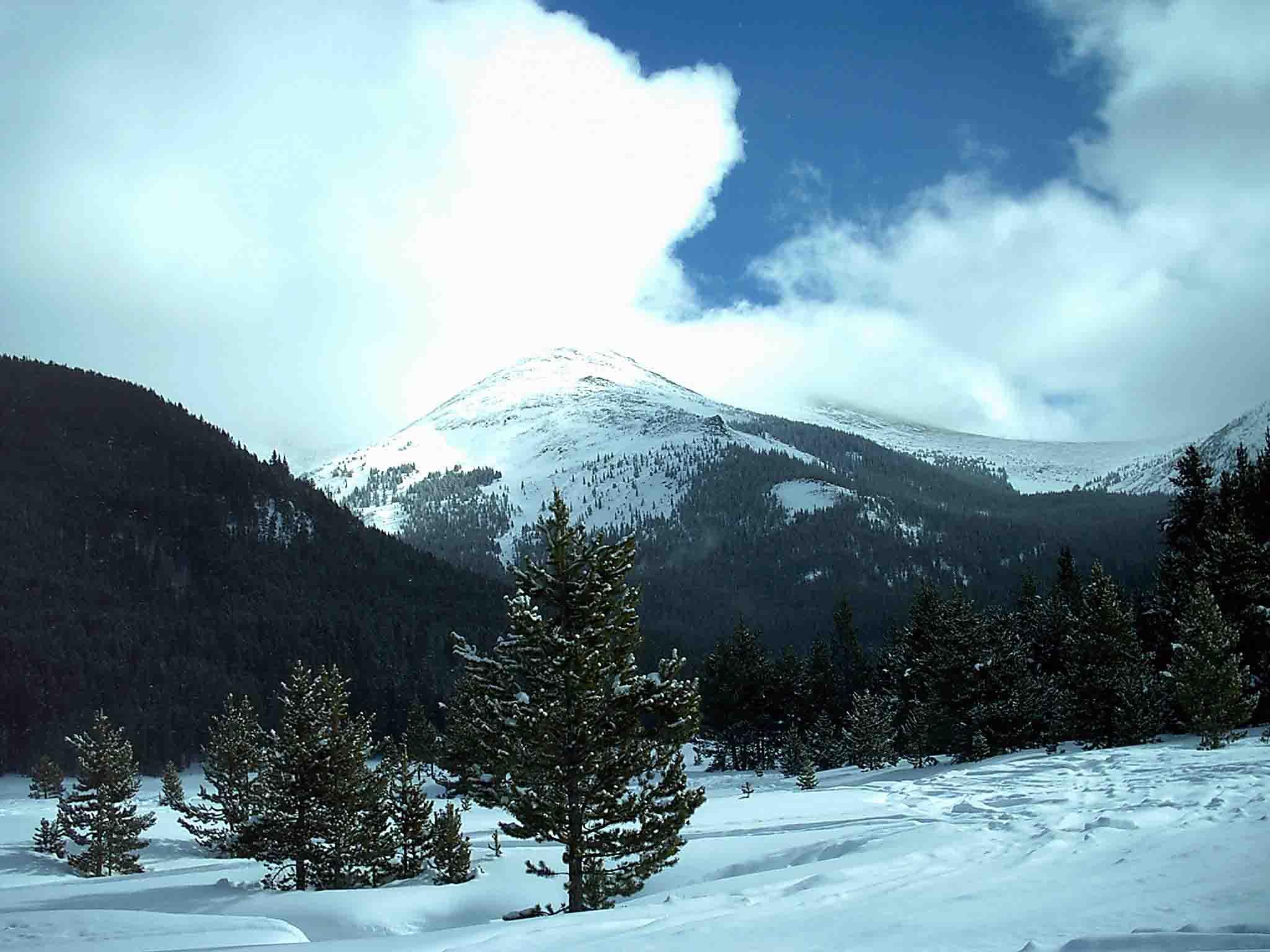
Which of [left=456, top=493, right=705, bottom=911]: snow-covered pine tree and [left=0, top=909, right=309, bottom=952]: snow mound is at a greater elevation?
[left=456, top=493, right=705, bottom=911]: snow-covered pine tree

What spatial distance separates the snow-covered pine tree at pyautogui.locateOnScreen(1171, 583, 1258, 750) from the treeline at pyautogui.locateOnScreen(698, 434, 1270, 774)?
0.05 metres

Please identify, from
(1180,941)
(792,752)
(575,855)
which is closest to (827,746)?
(792,752)

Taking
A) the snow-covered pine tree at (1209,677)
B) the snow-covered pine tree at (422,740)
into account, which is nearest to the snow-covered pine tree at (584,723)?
the snow-covered pine tree at (1209,677)

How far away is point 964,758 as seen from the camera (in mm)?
39219

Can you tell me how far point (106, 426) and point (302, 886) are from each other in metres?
167

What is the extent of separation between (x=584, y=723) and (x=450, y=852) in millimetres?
10202

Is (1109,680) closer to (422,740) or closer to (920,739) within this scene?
(920,739)

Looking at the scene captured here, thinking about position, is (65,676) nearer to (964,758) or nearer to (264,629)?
(264,629)

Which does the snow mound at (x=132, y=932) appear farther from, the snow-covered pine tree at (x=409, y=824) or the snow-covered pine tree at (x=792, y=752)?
the snow-covered pine tree at (x=792, y=752)

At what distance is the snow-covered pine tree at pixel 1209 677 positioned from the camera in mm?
26984

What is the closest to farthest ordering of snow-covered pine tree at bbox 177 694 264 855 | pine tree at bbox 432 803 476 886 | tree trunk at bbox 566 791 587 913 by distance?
1. tree trunk at bbox 566 791 587 913
2. pine tree at bbox 432 803 476 886
3. snow-covered pine tree at bbox 177 694 264 855

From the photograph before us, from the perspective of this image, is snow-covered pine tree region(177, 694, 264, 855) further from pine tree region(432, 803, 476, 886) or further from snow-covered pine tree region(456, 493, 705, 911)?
snow-covered pine tree region(456, 493, 705, 911)

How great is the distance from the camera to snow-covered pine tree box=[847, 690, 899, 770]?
48.5 metres

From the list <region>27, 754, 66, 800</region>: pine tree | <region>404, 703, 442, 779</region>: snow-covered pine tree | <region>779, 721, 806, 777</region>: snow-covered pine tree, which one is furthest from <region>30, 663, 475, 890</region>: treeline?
<region>27, 754, 66, 800</region>: pine tree
